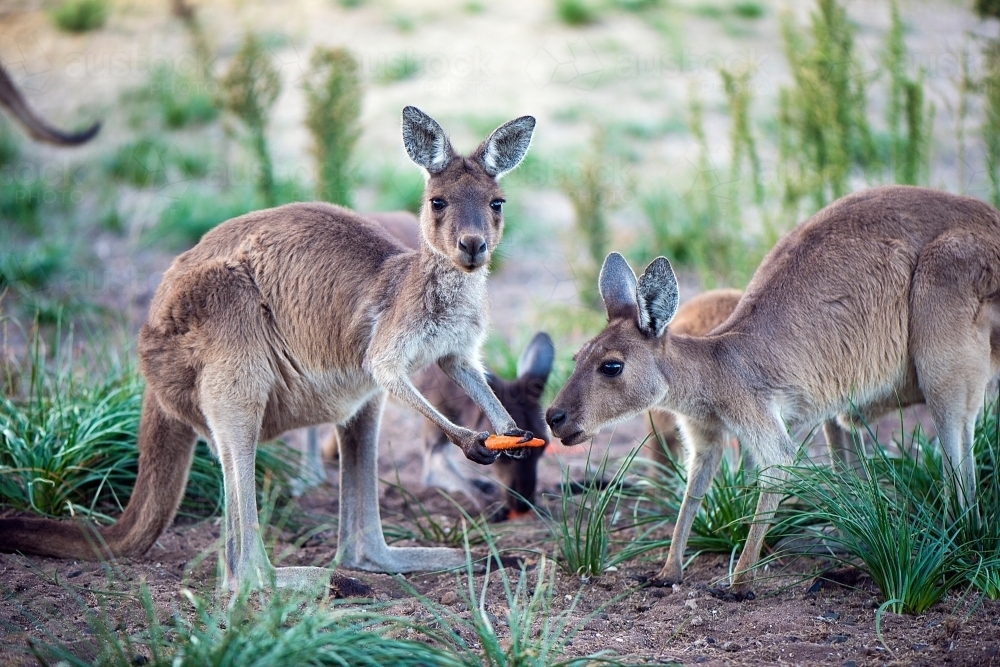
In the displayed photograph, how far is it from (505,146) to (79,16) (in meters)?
11.7

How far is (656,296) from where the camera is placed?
16.2 ft

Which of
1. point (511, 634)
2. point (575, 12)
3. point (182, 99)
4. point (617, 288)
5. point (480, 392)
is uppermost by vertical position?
point (575, 12)

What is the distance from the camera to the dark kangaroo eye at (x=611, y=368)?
497 cm

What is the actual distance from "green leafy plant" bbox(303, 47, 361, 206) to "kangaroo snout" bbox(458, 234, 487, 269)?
465 centimetres

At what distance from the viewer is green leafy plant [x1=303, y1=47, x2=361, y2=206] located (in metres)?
9.09

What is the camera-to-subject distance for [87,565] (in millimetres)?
5070

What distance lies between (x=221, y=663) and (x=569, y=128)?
33.0ft

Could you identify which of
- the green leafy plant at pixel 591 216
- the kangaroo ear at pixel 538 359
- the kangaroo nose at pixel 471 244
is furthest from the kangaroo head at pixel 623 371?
the green leafy plant at pixel 591 216

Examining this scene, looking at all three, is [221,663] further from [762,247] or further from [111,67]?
[111,67]

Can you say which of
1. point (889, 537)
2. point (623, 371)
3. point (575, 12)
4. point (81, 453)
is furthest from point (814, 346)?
point (575, 12)

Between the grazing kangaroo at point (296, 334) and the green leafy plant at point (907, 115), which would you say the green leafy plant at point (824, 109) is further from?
the grazing kangaroo at point (296, 334)

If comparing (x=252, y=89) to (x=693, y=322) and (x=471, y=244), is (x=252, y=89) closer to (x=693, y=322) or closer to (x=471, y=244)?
(x=693, y=322)

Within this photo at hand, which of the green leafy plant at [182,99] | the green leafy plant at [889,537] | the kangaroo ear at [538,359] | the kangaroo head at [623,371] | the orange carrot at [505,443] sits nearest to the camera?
the green leafy plant at [889,537]

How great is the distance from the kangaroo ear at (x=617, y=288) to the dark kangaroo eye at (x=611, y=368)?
0.91ft
